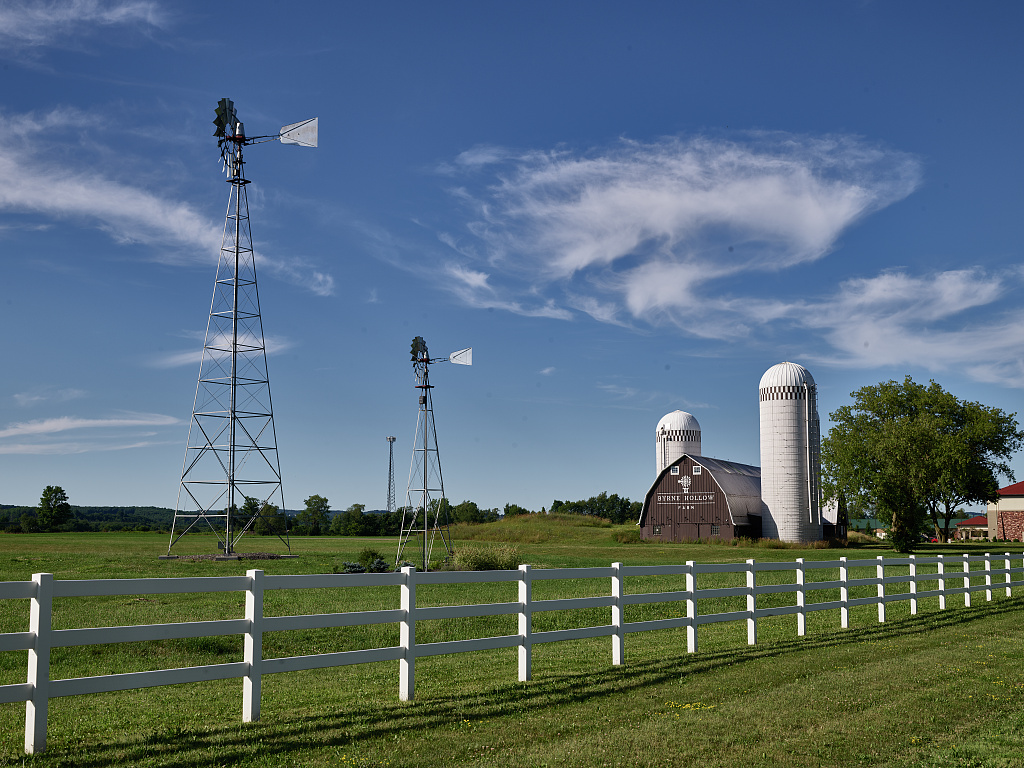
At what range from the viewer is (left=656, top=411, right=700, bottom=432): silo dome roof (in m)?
76.6

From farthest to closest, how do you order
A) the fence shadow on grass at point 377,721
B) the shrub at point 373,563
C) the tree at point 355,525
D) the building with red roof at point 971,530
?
the tree at point 355,525
the building with red roof at point 971,530
the shrub at point 373,563
the fence shadow on grass at point 377,721

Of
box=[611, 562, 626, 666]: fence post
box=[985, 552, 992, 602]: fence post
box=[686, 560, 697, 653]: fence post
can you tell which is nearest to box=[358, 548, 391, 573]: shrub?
box=[985, 552, 992, 602]: fence post

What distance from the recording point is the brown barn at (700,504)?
63062 millimetres

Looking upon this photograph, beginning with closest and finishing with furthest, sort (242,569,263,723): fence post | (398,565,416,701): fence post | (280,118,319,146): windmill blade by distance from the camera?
(242,569,263,723): fence post
(398,565,416,701): fence post
(280,118,319,146): windmill blade

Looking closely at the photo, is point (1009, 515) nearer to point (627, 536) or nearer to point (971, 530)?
point (971, 530)

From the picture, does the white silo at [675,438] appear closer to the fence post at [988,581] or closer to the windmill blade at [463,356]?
the windmill blade at [463,356]

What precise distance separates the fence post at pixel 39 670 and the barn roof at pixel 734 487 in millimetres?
59110

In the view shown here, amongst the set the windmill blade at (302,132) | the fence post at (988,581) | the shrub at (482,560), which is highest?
the windmill blade at (302,132)

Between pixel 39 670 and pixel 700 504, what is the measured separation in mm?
60580

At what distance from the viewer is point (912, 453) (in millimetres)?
61469

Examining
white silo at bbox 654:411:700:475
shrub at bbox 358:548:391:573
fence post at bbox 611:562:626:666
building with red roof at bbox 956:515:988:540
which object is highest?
white silo at bbox 654:411:700:475

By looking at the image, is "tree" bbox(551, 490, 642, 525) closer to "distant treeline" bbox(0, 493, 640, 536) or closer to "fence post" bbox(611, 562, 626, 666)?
"distant treeline" bbox(0, 493, 640, 536)

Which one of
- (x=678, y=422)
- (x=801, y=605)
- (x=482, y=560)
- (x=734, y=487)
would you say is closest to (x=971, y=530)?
(x=678, y=422)

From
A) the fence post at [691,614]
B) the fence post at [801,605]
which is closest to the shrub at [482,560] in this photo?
the fence post at [801,605]
